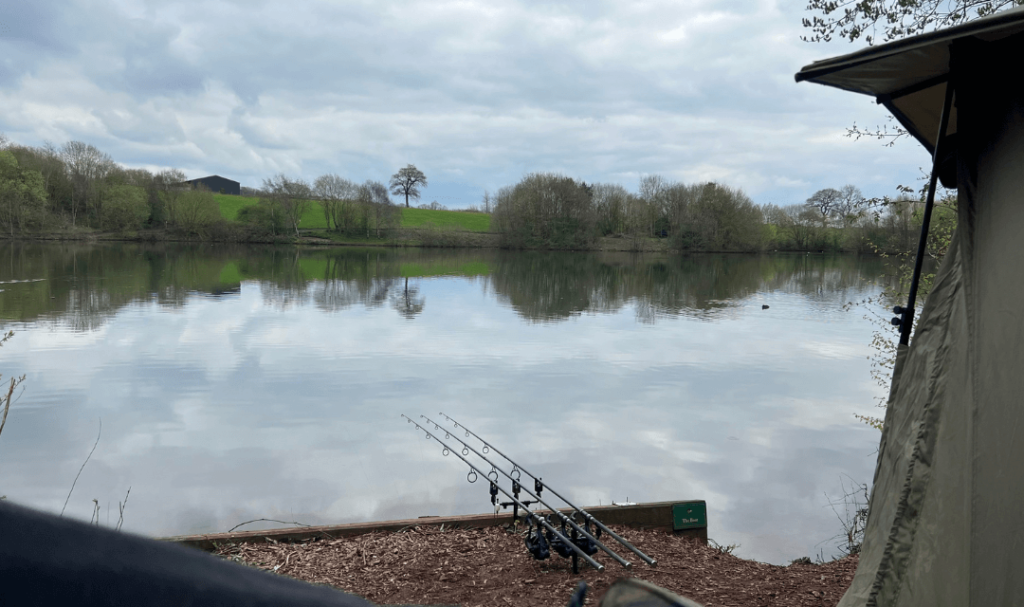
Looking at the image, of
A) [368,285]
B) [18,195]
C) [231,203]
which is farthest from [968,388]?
[231,203]

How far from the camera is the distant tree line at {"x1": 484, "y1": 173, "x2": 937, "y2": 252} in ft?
204

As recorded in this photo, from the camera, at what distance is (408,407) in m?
9.98

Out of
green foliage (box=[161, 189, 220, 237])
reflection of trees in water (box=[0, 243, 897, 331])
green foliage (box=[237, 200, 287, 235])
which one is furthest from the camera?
green foliage (box=[237, 200, 287, 235])

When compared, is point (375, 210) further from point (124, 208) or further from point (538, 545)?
point (538, 545)

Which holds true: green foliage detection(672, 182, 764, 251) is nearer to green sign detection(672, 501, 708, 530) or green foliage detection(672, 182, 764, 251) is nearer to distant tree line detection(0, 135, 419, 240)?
distant tree line detection(0, 135, 419, 240)

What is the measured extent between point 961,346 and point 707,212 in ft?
203

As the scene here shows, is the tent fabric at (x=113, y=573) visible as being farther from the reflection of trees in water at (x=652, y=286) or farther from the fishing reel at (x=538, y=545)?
the reflection of trees in water at (x=652, y=286)

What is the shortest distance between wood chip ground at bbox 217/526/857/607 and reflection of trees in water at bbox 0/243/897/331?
989 cm

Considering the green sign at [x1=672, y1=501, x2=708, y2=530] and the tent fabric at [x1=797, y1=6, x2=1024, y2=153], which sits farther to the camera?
the green sign at [x1=672, y1=501, x2=708, y2=530]

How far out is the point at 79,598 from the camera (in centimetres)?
49

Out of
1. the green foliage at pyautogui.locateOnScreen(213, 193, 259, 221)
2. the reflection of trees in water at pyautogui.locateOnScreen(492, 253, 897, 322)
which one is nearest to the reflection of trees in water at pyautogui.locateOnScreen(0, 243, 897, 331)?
the reflection of trees in water at pyautogui.locateOnScreen(492, 253, 897, 322)

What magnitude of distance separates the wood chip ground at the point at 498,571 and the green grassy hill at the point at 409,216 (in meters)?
68.2

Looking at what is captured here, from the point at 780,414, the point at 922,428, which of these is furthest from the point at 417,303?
the point at 922,428

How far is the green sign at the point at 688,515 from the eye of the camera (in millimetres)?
5664
